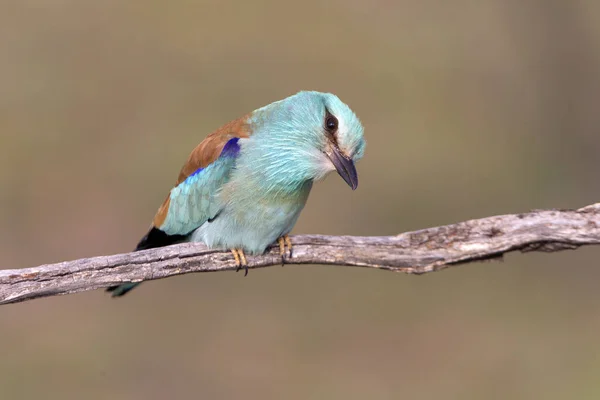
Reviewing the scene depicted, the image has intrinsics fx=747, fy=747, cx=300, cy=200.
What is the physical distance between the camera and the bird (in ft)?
4.36

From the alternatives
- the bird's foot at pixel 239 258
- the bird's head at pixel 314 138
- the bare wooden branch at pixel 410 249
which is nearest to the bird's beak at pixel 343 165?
the bird's head at pixel 314 138

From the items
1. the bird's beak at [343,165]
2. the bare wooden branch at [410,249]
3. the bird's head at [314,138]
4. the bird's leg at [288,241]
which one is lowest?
the bare wooden branch at [410,249]

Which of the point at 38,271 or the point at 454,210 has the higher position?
the point at 454,210

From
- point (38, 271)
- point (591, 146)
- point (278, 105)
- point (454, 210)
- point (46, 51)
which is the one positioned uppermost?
point (46, 51)

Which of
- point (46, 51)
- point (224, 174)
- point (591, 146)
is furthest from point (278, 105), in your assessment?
point (591, 146)

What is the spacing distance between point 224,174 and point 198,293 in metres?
1.44

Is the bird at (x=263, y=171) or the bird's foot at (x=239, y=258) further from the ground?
the bird at (x=263, y=171)

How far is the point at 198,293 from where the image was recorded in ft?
9.21

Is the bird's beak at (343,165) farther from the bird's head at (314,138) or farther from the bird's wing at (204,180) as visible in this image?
the bird's wing at (204,180)

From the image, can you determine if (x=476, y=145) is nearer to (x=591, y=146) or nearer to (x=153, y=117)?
(x=591, y=146)

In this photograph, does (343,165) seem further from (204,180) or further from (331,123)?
(204,180)

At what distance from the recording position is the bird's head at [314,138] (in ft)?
4.31

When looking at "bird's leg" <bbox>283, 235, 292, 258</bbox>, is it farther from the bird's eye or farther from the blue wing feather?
the bird's eye

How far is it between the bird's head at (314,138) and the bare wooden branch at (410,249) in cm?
14
